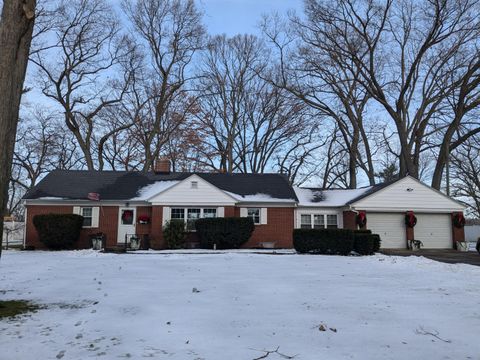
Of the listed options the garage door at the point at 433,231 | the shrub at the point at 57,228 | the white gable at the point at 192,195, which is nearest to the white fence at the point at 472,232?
the garage door at the point at 433,231

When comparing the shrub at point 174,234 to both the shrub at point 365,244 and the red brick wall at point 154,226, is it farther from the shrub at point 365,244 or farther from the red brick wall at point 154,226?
the shrub at point 365,244

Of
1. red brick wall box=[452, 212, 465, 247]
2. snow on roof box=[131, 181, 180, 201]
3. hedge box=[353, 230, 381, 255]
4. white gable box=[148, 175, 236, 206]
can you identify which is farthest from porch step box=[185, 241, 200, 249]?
red brick wall box=[452, 212, 465, 247]

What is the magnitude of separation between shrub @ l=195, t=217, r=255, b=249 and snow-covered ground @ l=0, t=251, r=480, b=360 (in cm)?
1012

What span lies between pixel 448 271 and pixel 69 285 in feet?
34.9

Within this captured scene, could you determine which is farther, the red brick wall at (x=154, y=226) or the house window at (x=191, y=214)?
the house window at (x=191, y=214)

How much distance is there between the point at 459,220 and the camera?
24.8 m

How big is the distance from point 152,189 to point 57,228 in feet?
19.0

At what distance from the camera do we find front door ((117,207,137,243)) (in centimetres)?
2362

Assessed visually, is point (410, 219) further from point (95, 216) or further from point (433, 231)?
point (95, 216)

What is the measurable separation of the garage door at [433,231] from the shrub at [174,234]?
14.0 meters

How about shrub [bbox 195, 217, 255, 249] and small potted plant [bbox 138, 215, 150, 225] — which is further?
small potted plant [bbox 138, 215, 150, 225]

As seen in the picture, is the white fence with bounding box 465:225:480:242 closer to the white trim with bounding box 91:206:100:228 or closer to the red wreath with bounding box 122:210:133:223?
the red wreath with bounding box 122:210:133:223

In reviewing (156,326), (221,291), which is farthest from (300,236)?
(156,326)

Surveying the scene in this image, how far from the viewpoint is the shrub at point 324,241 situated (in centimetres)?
1858
